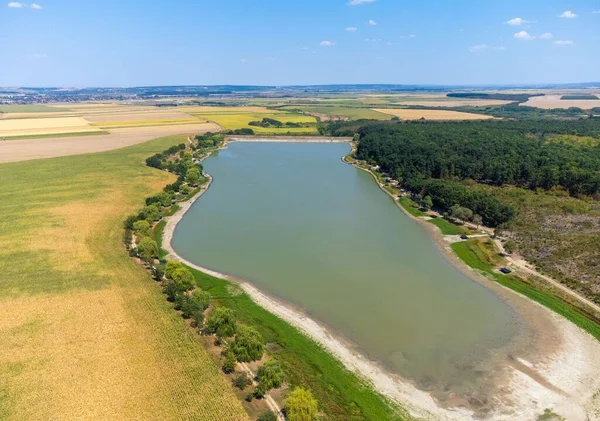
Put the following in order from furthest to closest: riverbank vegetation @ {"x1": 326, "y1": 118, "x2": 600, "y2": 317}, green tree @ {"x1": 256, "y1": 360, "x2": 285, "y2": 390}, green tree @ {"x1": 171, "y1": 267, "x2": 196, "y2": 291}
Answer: riverbank vegetation @ {"x1": 326, "y1": 118, "x2": 600, "y2": 317}
green tree @ {"x1": 171, "y1": 267, "x2": 196, "y2": 291}
green tree @ {"x1": 256, "y1": 360, "x2": 285, "y2": 390}

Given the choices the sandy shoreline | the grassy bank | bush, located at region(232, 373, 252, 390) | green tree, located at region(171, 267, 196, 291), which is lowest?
the sandy shoreline

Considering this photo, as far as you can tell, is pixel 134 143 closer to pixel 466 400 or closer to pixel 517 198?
pixel 517 198

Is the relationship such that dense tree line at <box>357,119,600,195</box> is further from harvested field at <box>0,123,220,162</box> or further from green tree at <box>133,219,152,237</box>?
harvested field at <box>0,123,220,162</box>

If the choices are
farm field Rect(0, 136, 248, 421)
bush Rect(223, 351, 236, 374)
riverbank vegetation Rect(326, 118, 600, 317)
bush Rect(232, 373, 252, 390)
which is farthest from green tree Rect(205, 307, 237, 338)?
riverbank vegetation Rect(326, 118, 600, 317)

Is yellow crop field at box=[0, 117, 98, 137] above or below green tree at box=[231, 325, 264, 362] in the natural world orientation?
above

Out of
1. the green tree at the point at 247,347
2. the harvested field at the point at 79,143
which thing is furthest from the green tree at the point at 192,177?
the green tree at the point at 247,347

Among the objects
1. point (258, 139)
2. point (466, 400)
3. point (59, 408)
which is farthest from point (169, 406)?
point (258, 139)
